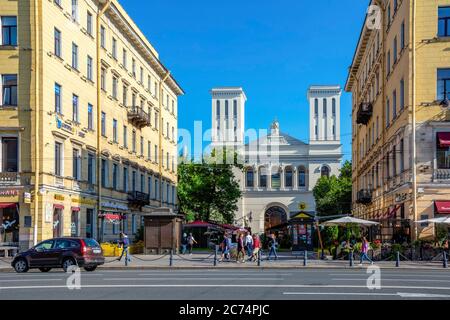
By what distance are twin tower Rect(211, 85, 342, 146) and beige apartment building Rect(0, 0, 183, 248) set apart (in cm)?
4530

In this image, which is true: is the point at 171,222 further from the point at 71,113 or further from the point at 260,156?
the point at 260,156

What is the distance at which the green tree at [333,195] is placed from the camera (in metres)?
85.8

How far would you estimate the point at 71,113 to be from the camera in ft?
128

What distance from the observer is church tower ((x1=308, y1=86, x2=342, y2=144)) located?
99.1m

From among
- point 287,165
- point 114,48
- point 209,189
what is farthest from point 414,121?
point 287,165

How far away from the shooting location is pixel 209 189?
7269 centimetres

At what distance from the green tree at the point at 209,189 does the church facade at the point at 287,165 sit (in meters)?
22.1

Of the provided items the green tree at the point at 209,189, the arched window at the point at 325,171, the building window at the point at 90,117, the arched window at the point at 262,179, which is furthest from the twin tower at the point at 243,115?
the building window at the point at 90,117

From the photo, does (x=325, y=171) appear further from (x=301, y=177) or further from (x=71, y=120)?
(x=71, y=120)

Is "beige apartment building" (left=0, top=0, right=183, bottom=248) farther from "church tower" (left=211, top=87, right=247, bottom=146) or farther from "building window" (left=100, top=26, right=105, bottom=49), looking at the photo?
"church tower" (left=211, top=87, right=247, bottom=146)

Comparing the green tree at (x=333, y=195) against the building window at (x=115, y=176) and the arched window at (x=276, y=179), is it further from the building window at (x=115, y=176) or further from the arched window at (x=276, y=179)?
the building window at (x=115, y=176)

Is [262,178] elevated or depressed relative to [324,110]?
depressed

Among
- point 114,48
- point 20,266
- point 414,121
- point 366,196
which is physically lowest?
point 20,266

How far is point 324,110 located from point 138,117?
52440 mm
